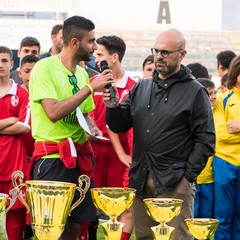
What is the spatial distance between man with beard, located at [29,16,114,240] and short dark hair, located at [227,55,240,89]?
1.67m

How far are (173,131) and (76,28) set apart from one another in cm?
87

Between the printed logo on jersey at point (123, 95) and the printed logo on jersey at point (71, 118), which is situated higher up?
the printed logo on jersey at point (123, 95)

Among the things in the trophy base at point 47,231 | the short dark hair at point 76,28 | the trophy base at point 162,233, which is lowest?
the trophy base at point 162,233

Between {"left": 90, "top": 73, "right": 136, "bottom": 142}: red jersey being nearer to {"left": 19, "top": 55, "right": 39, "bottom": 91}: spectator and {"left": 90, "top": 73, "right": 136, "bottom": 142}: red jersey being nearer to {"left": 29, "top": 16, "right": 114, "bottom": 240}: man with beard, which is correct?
{"left": 19, "top": 55, "right": 39, "bottom": 91}: spectator

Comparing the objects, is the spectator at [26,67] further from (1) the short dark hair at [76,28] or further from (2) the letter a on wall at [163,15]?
(2) the letter a on wall at [163,15]

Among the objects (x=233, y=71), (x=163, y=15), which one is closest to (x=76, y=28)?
(x=233, y=71)

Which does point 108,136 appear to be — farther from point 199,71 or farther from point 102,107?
point 199,71

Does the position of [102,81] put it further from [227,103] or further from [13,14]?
[13,14]

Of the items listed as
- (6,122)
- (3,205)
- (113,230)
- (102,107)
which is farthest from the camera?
(102,107)

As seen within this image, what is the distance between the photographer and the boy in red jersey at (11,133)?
6.64m

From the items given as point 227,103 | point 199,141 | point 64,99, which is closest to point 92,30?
point 64,99

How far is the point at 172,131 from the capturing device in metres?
5.29

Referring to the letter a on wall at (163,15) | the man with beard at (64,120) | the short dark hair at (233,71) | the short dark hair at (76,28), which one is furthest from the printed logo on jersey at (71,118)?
the letter a on wall at (163,15)

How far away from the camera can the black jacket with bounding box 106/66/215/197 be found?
5.27 m
